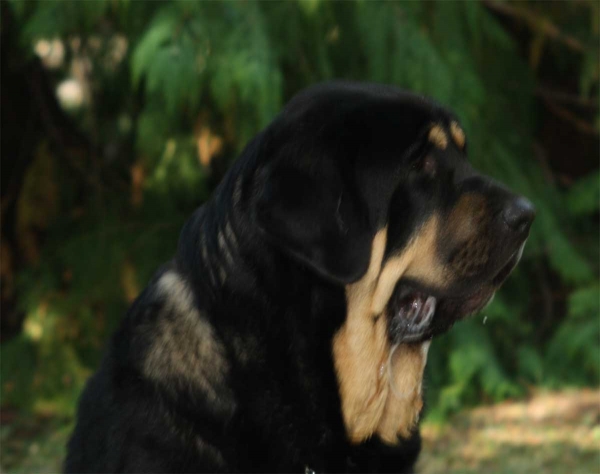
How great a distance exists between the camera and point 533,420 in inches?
242

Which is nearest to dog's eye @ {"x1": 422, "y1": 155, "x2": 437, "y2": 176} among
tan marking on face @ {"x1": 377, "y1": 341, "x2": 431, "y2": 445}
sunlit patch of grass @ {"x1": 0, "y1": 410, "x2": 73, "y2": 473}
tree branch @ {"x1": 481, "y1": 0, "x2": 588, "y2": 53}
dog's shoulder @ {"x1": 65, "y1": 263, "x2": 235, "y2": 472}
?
tan marking on face @ {"x1": 377, "y1": 341, "x2": 431, "y2": 445}

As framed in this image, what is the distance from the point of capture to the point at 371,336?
2.84 m

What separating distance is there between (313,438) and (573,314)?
13.4 feet

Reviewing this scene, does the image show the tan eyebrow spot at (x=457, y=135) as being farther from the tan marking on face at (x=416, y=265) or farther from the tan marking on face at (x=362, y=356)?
the tan marking on face at (x=362, y=356)

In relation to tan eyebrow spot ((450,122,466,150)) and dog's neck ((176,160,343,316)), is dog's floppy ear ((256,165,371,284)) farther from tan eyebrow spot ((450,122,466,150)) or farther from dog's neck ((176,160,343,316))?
tan eyebrow spot ((450,122,466,150))

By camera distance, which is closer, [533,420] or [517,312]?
[533,420]

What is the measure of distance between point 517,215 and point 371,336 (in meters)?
0.58

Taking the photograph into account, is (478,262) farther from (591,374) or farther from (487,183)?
(591,374)

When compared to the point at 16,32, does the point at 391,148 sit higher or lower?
higher

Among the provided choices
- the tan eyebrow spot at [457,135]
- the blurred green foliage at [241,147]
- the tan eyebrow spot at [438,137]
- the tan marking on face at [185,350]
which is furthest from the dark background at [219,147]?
the tan marking on face at [185,350]

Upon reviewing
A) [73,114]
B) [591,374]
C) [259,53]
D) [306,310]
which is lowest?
[591,374]

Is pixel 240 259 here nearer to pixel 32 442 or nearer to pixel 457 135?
pixel 457 135

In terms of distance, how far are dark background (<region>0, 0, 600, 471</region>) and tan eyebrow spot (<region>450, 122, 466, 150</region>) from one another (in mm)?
1984

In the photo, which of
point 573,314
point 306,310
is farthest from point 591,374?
point 306,310
